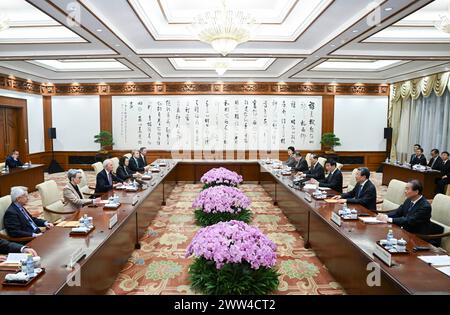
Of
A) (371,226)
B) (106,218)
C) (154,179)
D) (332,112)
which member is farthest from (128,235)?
(332,112)

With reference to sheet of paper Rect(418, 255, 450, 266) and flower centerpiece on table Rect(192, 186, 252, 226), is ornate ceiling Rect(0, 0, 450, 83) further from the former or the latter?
sheet of paper Rect(418, 255, 450, 266)

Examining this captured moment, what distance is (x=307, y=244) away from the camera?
4.59 metres

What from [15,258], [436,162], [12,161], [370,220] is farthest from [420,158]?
[12,161]

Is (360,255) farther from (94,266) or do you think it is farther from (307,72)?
(307,72)

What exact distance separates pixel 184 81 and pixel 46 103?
492cm

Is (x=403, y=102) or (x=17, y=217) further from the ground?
(x=403, y=102)

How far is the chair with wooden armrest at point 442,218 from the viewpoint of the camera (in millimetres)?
3338

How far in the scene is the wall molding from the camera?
10969 mm

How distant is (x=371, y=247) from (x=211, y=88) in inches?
352

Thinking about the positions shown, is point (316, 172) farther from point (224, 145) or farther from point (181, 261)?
point (224, 145)

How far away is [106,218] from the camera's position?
144 inches

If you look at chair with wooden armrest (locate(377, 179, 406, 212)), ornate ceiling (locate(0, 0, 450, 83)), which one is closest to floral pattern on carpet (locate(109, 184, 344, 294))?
chair with wooden armrest (locate(377, 179, 406, 212))

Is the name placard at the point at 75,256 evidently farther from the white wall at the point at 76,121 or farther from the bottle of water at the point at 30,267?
the white wall at the point at 76,121

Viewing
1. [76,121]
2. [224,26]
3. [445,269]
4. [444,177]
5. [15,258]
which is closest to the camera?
[445,269]
